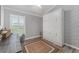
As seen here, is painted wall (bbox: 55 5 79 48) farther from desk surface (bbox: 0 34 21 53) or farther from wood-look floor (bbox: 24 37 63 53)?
desk surface (bbox: 0 34 21 53)

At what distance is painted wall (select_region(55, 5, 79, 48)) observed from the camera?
0.93m

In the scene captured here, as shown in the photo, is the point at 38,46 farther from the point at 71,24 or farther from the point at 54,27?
the point at 71,24

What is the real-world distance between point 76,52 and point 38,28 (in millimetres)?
533

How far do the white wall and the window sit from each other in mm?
273

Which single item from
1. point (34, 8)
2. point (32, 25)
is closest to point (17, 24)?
point (32, 25)

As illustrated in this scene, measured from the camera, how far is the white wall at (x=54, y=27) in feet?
3.13

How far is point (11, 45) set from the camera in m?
0.95

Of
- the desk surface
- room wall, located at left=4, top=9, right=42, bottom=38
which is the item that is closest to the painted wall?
room wall, located at left=4, top=9, right=42, bottom=38

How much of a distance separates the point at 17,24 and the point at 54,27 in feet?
1.49

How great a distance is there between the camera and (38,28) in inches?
39.5

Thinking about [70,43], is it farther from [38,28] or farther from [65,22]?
[38,28]

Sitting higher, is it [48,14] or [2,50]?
[48,14]
